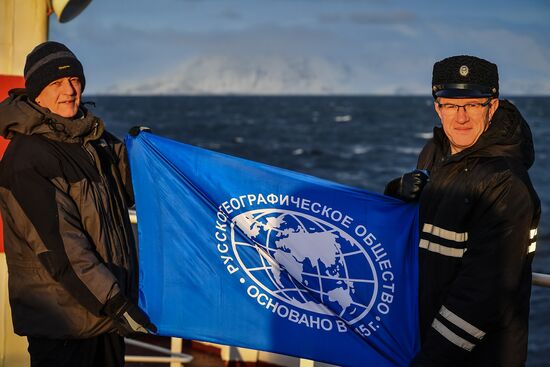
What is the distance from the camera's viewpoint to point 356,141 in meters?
86.1

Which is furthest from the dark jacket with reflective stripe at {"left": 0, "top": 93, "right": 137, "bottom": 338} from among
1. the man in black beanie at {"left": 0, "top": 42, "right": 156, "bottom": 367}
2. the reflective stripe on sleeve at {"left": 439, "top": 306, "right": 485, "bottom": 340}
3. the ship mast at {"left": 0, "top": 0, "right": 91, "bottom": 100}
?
the reflective stripe on sleeve at {"left": 439, "top": 306, "right": 485, "bottom": 340}

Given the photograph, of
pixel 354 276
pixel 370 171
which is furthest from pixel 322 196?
pixel 370 171

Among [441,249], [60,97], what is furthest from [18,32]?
[441,249]

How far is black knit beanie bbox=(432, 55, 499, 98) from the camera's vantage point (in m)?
3.36

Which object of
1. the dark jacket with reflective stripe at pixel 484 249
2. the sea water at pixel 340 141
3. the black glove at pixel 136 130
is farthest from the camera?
the sea water at pixel 340 141

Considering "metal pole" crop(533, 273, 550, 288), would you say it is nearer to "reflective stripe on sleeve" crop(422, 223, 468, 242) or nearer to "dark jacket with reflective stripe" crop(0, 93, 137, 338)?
"reflective stripe on sleeve" crop(422, 223, 468, 242)

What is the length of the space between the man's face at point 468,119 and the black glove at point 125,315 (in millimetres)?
1469

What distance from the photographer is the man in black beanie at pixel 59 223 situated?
11.4 feet

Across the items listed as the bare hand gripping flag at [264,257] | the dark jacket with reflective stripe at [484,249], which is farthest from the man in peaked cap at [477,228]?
the bare hand gripping flag at [264,257]

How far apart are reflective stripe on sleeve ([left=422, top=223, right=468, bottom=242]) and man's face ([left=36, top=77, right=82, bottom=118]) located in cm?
155

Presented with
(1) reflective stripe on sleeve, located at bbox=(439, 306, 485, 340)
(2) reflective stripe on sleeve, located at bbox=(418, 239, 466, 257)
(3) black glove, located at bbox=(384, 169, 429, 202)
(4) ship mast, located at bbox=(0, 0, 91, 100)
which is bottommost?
(1) reflective stripe on sleeve, located at bbox=(439, 306, 485, 340)

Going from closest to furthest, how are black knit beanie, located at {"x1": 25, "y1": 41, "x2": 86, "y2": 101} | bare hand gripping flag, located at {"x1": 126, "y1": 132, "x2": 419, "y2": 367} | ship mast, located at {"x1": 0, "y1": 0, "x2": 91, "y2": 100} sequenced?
1. black knit beanie, located at {"x1": 25, "y1": 41, "x2": 86, "y2": 101}
2. bare hand gripping flag, located at {"x1": 126, "y1": 132, "x2": 419, "y2": 367}
3. ship mast, located at {"x1": 0, "y1": 0, "x2": 91, "y2": 100}

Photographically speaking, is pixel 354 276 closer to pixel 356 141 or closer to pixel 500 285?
pixel 500 285

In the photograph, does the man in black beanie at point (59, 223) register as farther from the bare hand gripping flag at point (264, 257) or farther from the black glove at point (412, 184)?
the black glove at point (412, 184)
